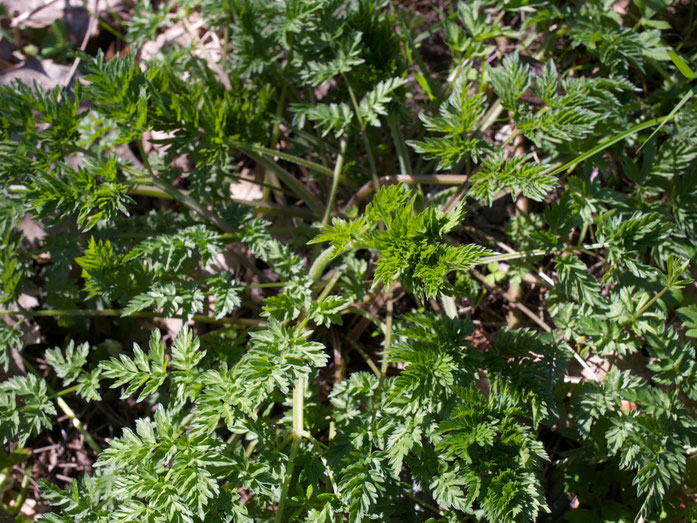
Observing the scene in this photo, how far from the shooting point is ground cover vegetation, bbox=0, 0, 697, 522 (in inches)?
75.3

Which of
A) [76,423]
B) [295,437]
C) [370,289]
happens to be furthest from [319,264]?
[76,423]

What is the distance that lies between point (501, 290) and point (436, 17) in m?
1.74

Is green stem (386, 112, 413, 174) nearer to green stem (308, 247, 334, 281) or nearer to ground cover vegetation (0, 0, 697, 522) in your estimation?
ground cover vegetation (0, 0, 697, 522)

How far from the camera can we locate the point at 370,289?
7.41 feet

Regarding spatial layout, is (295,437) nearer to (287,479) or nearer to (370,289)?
(287,479)

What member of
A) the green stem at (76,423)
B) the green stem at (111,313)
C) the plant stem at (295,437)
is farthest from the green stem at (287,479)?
the green stem at (76,423)

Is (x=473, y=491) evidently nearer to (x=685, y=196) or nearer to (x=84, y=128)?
(x=685, y=196)

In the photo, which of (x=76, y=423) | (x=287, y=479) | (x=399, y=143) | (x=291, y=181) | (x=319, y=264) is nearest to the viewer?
(x=287, y=479)

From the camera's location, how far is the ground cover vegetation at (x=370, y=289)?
1.91 meters

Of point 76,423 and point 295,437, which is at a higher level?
point 295,437

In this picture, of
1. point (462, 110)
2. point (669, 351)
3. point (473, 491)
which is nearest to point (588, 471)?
point (669, 351)

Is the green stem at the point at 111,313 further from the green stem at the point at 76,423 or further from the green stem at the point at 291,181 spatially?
the green stem at the point at 291,181

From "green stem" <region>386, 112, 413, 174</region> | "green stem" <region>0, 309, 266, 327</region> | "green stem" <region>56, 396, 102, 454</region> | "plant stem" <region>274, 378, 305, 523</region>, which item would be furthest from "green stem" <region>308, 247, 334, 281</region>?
"green stem" <region>56, 396, 102, 454</region>

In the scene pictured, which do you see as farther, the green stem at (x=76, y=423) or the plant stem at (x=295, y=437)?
the green stem at (x=76, y=423)
